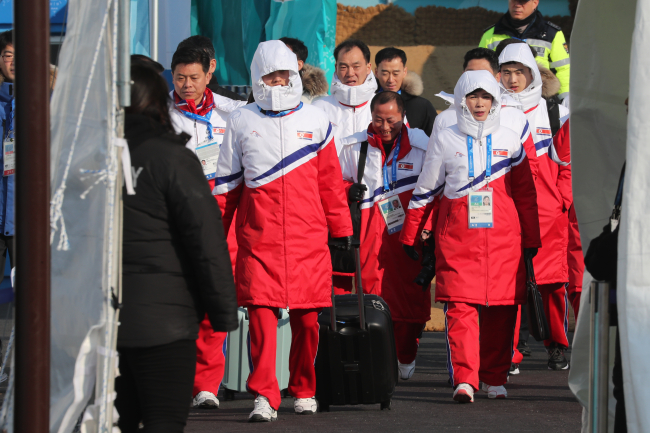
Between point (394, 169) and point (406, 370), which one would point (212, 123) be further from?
point (406, 370)

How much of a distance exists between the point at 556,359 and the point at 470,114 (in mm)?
2324

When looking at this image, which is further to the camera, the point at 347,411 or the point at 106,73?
the point at 347,411

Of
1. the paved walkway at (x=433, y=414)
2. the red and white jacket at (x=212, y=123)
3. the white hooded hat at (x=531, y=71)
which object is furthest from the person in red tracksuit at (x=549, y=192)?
the red and white jacket at (x=212, y=123)

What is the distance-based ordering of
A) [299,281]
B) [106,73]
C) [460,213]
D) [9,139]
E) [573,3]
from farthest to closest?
[573,3], [9,139], [460,213], [299,281], [106,73]

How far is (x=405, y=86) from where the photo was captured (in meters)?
8.45

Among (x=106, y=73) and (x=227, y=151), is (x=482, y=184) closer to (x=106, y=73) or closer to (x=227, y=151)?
(x=227, y=151)

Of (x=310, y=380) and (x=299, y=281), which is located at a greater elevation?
(x=299, y=281)

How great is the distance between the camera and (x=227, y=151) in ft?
19.9

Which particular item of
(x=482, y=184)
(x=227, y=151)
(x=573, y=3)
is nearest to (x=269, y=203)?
(x=227, y=151)

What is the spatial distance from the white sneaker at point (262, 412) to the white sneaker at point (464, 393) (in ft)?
4.02

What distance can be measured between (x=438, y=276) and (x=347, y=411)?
1.06m

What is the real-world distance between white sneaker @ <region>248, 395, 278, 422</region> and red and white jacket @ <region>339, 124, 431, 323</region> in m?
1.89

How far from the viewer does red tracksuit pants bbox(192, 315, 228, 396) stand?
20.4 feet

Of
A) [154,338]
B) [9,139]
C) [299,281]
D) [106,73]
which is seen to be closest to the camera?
[106,73]
